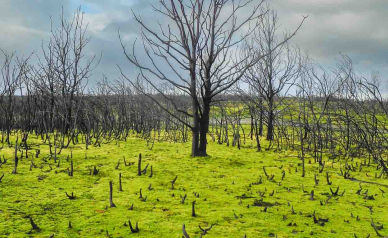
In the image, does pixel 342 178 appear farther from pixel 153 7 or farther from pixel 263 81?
pixel 263 81

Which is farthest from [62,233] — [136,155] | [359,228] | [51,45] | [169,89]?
[169,89]

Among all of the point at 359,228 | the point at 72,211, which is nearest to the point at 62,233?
the point at 72,211

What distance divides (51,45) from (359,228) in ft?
30.7

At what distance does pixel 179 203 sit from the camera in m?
2.77

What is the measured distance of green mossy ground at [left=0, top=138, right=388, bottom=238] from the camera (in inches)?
85.5

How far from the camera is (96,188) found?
128 inches

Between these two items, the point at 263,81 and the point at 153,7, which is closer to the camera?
the point at 153,7

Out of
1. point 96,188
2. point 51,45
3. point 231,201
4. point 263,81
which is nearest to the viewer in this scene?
point 231,201

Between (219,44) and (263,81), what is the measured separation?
4.67 m

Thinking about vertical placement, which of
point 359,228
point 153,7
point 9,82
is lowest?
point 359,228

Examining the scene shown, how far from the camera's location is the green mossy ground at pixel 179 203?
217 cm

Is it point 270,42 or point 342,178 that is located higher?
point 270,42

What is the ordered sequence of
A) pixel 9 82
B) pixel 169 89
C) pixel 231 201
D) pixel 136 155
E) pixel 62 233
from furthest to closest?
1. pixel 169 89
2. pixel 9 82
3. pixel 136 155
4. pixel 231 201
5. pixel 62 233

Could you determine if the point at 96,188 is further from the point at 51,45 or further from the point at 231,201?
the point at 51,45
